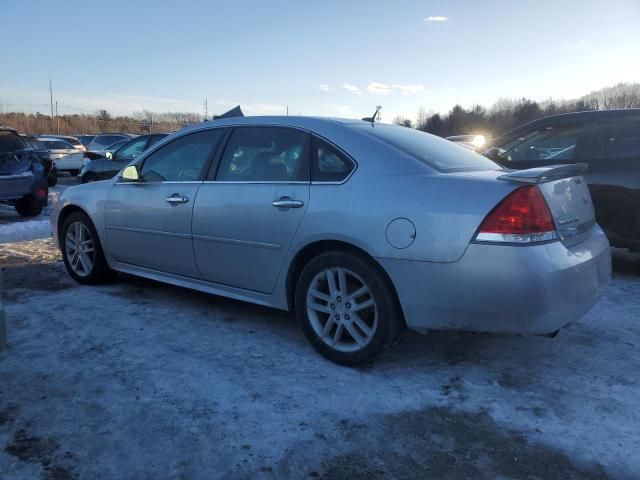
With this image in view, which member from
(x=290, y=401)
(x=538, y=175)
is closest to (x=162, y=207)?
(x=290, y=401)

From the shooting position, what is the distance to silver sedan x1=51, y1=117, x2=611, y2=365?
A: 2.88 m

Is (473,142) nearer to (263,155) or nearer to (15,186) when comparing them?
(15,186)

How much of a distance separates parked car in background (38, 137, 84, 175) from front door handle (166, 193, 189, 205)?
17.6m

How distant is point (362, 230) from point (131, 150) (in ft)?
31.2

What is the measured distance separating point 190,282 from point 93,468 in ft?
6.69

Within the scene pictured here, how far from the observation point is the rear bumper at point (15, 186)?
874cm

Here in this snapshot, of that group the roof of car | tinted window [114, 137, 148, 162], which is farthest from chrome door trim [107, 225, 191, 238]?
tinted window [114, 137, 148, 162]

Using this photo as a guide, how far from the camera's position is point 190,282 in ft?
14.1

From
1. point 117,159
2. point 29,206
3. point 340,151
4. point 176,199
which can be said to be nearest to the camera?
point 340,151

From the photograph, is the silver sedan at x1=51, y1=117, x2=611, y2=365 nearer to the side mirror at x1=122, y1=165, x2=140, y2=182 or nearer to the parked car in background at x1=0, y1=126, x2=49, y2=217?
the side mirror at x1=122, y1=165, x2=140, y2=182

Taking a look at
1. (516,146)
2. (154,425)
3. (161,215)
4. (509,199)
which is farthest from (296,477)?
(516,146)

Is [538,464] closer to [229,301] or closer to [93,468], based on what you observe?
[93,468]

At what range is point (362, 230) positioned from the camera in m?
3.18

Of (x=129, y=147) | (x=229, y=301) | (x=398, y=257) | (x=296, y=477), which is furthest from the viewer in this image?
(x=129, y=147)
